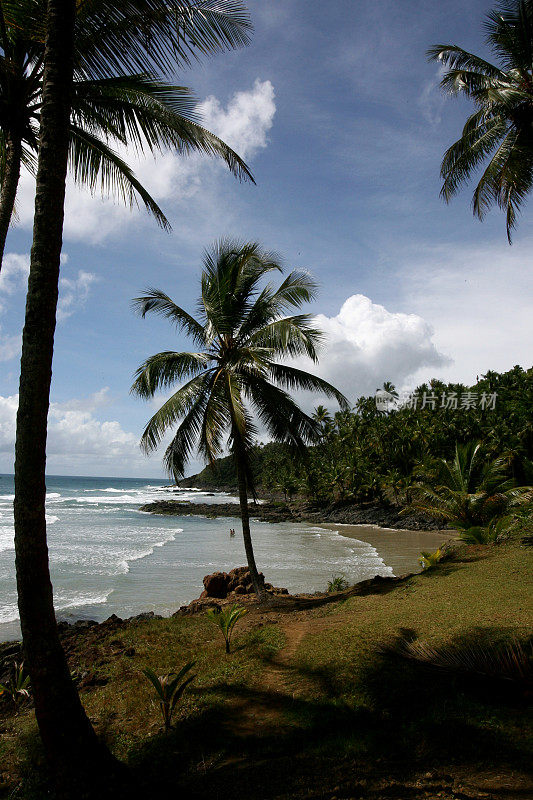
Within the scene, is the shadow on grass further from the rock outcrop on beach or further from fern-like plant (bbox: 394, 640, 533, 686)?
the rock outcrop on beach

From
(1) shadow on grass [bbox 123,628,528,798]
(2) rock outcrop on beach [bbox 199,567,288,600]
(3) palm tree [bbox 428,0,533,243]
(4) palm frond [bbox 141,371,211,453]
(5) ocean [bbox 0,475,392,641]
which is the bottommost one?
(5) ocean [bbox 0,475,392,641]

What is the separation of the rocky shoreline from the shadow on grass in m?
33.4

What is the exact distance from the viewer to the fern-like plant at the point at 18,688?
21.1 ft

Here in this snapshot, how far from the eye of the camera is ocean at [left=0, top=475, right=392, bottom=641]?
1375 cm

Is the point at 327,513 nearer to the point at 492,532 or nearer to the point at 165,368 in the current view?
the point at 492,532

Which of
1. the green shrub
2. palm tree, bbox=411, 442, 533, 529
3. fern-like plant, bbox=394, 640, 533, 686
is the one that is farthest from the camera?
palm tree, bbox=411, 442, 533, 529

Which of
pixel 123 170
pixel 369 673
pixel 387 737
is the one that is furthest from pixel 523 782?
pixel 123 170

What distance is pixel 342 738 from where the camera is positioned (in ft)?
12.4

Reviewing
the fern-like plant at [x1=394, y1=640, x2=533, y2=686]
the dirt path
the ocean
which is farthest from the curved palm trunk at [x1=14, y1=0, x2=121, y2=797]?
the ocean

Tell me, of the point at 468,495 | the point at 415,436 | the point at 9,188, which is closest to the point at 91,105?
the point at 9,188

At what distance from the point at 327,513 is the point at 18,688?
4375 cm

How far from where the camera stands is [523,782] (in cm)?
286

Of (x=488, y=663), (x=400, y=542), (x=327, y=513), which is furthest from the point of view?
(x=327, y=513)

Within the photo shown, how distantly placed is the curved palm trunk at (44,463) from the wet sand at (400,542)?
607 inches
